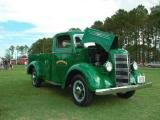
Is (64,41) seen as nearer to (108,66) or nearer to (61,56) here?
(61,56)

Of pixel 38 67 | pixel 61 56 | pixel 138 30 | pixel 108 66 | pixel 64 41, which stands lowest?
pixel 38 67

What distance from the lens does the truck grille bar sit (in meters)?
9.39

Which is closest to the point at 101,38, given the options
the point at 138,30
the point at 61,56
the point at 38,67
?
the point at 61,56

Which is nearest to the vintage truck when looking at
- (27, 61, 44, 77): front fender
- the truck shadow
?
A: the truck shadow

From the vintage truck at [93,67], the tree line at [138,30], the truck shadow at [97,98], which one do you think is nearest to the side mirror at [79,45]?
the vintage truck at [93,67]

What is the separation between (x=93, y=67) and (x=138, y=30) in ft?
159

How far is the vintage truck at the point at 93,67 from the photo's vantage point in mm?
9117

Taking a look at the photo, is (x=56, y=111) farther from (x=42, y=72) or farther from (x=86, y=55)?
(x=42, y=72)

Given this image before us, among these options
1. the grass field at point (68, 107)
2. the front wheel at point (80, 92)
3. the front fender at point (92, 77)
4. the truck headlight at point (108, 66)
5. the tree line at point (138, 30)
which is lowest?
the grass field at point (68, 107)

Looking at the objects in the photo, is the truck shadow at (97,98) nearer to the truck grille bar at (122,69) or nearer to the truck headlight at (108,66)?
the truck grille bar at (122,69)

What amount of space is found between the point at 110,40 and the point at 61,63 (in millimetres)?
2043

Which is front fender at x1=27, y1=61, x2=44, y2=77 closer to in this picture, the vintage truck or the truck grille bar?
the vintage truck

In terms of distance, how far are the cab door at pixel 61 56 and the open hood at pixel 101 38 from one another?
0.74 metres

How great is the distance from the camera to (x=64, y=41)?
11055 millimetres
